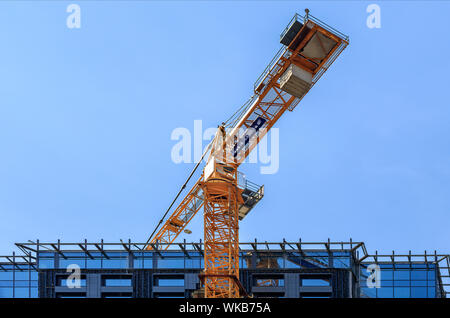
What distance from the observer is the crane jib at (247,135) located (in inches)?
3076

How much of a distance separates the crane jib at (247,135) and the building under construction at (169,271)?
9.37m

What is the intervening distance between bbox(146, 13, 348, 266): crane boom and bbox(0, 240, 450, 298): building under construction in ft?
29.8

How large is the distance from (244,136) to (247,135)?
1.03ft

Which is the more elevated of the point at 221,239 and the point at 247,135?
the point at 247,135

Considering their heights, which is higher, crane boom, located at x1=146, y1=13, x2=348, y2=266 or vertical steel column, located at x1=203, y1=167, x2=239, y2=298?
crane boom, located at x1=146, y1=13, x2=348, y2=266

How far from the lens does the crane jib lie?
78125 mm

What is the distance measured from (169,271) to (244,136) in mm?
15362

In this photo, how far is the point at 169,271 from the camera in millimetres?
80375

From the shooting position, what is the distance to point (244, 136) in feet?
259

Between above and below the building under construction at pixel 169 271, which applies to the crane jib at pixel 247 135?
above

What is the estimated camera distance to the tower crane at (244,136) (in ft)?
237
